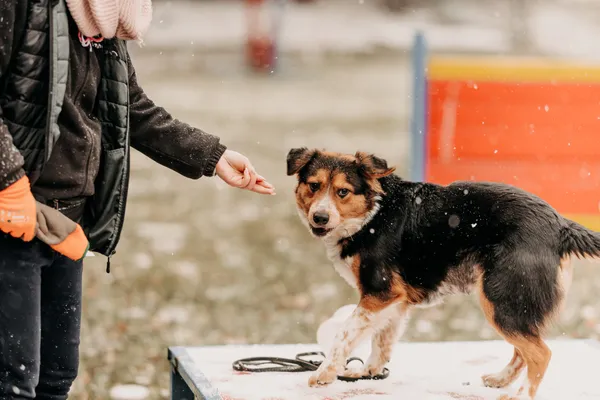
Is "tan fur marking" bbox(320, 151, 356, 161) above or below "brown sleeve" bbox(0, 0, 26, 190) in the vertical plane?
below

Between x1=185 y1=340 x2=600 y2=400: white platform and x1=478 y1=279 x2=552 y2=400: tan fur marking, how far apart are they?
0.82 feet

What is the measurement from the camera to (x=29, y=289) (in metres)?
3.39

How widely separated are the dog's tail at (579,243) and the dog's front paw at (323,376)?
3.80 feet

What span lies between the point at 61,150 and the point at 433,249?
1771 millimetres

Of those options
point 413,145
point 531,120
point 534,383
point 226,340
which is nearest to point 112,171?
point 534,383

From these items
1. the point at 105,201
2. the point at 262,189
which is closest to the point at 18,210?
the point at 105,201

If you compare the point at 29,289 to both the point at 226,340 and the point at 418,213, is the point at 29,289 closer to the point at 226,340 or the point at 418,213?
the point at 418,213

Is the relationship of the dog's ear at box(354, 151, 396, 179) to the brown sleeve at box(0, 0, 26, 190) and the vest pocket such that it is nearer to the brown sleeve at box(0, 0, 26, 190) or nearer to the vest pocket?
the vest pocket

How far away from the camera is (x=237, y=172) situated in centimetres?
418

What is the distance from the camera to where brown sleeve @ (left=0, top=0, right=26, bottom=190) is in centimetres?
314

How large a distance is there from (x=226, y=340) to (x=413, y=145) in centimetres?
278

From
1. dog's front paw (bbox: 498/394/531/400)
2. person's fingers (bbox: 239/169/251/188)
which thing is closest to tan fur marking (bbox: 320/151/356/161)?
person's fingers (bbox: 239/169/251/188)

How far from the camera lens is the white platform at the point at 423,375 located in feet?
14.4

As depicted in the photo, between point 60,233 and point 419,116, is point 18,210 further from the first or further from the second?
point 419,116
